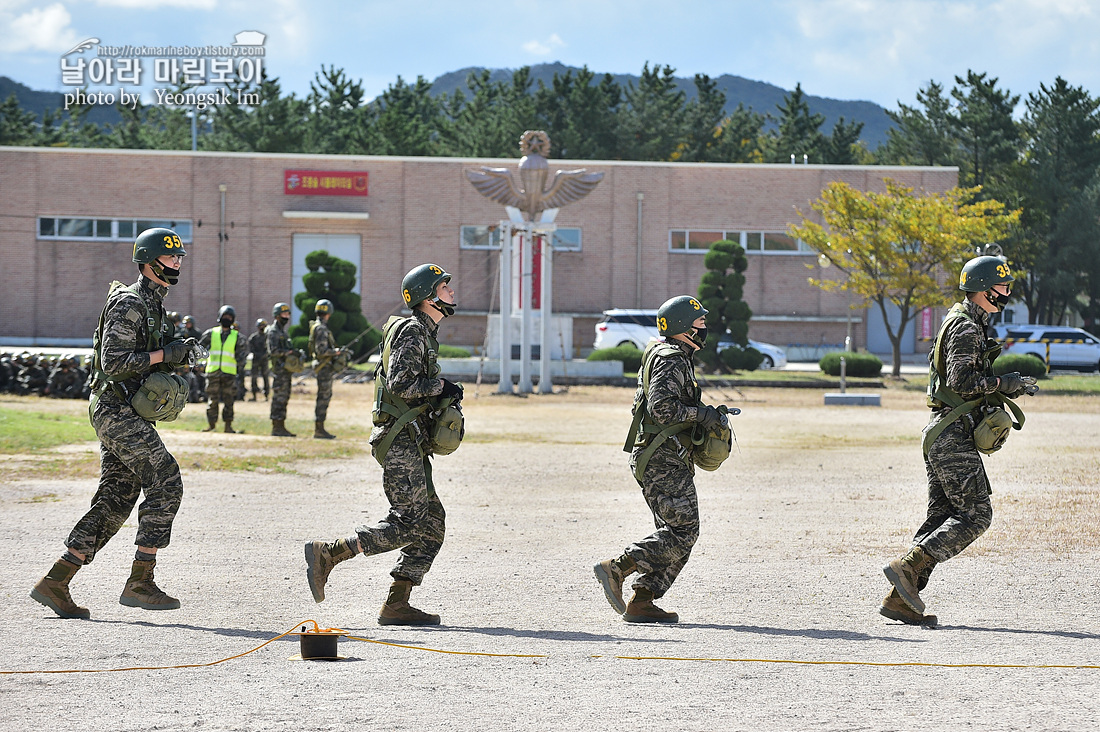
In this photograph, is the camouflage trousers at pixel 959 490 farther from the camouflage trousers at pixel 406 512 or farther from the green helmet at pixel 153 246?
the green helmet at pixel 153 246

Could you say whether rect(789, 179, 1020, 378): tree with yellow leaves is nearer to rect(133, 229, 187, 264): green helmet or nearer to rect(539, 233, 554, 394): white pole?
rect(539, 233, 554, 394): white pole

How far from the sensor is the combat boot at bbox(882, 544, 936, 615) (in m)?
6.72

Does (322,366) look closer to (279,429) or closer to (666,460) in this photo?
(279,429)

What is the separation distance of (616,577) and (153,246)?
311 cm

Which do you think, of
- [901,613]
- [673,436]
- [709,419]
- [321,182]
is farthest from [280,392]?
[321,182]

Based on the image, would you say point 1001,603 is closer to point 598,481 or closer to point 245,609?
point 245,609

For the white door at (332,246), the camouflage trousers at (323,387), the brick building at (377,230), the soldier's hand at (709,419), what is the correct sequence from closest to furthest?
the soldier's hand at (709,419) → the camouflage trousers at (323,387) → the brick building at (377,230) → the white door at (332,246)

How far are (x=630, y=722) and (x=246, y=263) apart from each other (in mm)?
Answer: 44074

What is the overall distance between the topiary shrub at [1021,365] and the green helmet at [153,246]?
27.3 m

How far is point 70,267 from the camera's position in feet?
153

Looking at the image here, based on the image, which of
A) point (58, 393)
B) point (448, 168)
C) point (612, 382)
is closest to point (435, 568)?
point (58, 393)

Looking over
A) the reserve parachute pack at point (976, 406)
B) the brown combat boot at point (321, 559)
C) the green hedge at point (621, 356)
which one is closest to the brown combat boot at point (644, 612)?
the brown combat boot at point (321, 559)

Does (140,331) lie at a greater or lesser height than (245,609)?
greater

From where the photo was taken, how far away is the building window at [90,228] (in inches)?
1842
